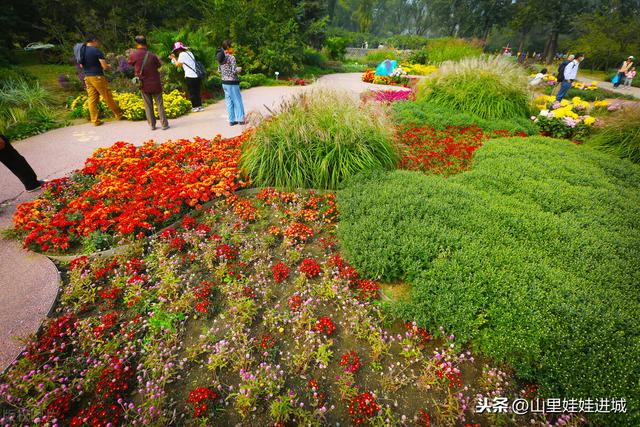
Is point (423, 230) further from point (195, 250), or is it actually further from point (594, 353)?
point (195, 250)

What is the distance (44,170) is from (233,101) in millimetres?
4221

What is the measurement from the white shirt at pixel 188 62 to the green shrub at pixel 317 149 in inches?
199

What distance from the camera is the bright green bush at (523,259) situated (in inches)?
81.4

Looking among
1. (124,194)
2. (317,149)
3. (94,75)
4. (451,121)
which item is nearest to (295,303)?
(317,149)

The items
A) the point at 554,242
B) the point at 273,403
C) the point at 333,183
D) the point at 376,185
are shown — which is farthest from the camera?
the point at 333,183

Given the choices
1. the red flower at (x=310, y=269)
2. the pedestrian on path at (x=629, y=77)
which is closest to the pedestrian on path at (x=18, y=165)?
the red flower at (x=310, y=269)

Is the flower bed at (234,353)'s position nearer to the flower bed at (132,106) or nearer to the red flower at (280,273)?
the red flower at (280,273)

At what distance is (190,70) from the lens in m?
8.25

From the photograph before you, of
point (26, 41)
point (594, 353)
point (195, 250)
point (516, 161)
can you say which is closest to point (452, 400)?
point (594, 353)

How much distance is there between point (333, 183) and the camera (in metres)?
4.50

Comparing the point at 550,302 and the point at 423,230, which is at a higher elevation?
the point at 423,230

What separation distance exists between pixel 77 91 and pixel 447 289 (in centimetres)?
1356

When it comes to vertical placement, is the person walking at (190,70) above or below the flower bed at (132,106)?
above

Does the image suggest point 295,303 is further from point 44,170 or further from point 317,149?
point 44,170
